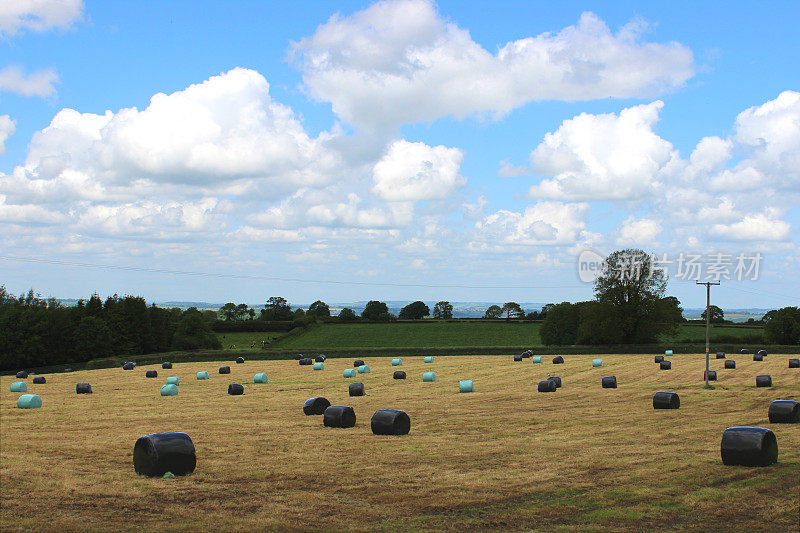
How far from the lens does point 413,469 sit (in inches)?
659

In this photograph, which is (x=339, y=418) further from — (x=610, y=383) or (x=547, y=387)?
(x=610, y=383)

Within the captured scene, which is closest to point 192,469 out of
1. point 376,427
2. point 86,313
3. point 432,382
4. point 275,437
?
point 275,437

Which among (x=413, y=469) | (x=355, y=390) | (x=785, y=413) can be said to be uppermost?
(x=785, y=413)

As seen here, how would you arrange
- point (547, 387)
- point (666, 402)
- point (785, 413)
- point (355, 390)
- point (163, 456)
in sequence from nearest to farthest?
1. point (163, 456)
2. point (785, 413)
3. point (666, 402)
4. point (355, 390)
5. point (547, 387)

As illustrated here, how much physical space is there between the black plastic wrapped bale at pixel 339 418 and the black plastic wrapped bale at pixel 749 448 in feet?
38.8

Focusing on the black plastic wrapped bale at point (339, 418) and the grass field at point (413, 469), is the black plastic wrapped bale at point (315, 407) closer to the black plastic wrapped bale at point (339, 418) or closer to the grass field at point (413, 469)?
the grass field at point (413, 469)

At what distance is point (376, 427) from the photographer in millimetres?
22031

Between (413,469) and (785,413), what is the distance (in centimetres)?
1446

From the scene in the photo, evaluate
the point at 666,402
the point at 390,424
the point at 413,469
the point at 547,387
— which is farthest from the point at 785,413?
the point at 413,469

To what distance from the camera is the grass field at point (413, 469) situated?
1266 cm

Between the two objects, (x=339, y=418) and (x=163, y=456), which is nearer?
(x=163, y=456)

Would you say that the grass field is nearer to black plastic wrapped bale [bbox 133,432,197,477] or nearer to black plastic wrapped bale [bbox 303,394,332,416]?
black plastic wrapped bale [bbox 133,432,197,477]

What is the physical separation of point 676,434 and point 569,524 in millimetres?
10828

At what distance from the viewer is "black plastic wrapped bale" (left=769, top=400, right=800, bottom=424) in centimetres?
2352
